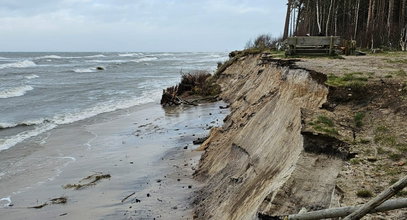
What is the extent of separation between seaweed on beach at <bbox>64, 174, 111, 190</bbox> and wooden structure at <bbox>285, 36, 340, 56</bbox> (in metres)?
10.4

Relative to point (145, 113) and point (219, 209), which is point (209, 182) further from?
point (145, 113)

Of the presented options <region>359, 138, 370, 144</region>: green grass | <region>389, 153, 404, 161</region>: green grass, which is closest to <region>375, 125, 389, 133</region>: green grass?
<region>359, 138, 370, 144</region>: green grass

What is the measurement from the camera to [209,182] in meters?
9.09

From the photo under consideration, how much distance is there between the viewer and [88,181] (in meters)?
10.6

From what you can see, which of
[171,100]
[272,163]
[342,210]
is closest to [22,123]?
[171,100]

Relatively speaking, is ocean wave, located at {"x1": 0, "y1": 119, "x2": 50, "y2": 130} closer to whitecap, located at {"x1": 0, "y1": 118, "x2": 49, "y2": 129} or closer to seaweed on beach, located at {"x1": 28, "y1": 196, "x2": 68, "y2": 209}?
whitecap, located at {"x1": 0, "y1": 118, "x2": 49, "y2": 129}

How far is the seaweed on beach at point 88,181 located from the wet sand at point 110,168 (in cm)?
15

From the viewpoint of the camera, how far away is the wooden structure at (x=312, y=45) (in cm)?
1798

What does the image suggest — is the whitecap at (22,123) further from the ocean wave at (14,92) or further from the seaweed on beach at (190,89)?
the ocean wave at (14,92)

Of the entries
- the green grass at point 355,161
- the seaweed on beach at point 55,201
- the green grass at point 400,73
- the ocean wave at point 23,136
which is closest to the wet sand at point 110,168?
the seaweed on beach at point 55,201

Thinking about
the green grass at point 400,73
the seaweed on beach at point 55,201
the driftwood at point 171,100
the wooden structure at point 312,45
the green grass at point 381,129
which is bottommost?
the seaweed on beach at point 55,201

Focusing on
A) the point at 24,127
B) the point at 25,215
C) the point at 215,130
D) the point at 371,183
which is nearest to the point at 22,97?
the point at 24,127

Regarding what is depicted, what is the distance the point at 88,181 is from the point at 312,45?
1155cm

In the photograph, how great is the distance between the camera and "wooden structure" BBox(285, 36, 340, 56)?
18.0m
